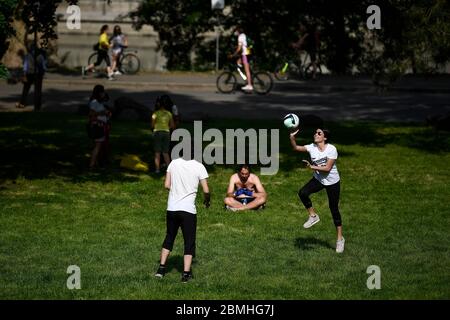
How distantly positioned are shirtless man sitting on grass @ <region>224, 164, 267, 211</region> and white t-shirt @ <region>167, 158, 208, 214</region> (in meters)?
5.08

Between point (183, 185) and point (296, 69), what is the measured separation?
78.5ft

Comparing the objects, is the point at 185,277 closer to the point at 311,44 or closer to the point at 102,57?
the point at 102,57

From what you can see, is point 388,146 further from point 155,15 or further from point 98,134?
point 155,15

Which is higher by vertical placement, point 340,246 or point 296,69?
point 296,69

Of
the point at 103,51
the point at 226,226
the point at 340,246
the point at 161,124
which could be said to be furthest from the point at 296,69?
the point at 340,246

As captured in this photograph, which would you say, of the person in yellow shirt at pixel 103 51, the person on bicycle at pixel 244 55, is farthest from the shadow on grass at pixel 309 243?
the person in yellow shirt at pixel 103 51

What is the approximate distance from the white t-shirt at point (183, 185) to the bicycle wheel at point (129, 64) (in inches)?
932

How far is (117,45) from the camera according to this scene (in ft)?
113

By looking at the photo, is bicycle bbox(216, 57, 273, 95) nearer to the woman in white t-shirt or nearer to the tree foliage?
the tree foliage

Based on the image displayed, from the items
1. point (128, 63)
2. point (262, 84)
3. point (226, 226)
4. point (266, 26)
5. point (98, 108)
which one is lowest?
point (226, 226)

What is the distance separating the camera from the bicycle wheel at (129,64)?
3541 centimetres

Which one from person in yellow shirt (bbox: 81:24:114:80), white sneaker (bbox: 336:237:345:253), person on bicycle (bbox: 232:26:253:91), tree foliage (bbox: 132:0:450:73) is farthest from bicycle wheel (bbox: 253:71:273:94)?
white sneaker (bbox: 336:237:345:253)

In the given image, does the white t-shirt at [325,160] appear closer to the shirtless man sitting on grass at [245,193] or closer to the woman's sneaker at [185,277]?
the woman's sneaker at [185,277]

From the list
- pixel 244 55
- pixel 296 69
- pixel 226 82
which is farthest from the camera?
pixel 296 69
